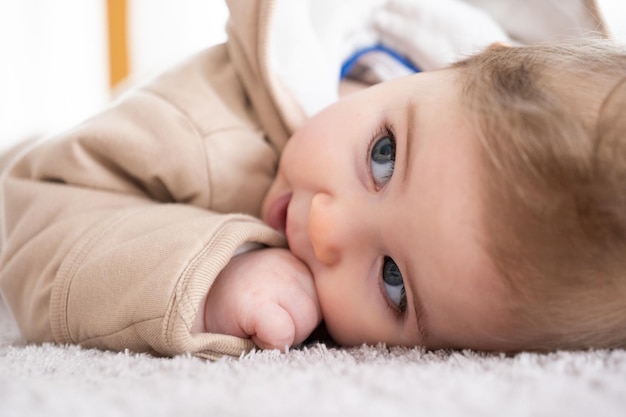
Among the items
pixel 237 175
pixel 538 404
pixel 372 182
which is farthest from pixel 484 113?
pixel 237 175

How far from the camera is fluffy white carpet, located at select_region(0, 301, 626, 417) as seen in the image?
1.27 ft

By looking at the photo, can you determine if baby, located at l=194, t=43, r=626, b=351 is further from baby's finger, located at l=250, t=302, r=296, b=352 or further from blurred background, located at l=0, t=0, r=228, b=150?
blurred background, located at l=0, t=0, r=228, b=150

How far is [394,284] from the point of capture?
0.69 m

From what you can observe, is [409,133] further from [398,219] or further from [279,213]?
[279,213]

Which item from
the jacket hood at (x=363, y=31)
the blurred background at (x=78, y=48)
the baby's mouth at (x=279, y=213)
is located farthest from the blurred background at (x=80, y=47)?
the baby's mouth at (x=279, y=213)

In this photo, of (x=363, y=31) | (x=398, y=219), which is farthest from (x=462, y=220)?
(x=363, y=31)

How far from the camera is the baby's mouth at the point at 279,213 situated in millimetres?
847

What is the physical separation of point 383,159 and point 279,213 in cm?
19

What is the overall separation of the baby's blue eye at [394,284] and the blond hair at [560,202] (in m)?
0.13

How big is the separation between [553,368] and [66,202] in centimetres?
63

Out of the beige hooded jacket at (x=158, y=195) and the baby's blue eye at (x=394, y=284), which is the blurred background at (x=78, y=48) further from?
the baby's blue eye at (x=394, y=284)

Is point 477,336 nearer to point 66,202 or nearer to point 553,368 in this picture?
point 553,368

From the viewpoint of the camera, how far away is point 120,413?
15.0 inches

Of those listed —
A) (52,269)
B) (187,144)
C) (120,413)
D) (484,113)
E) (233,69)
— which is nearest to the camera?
(120,413)
